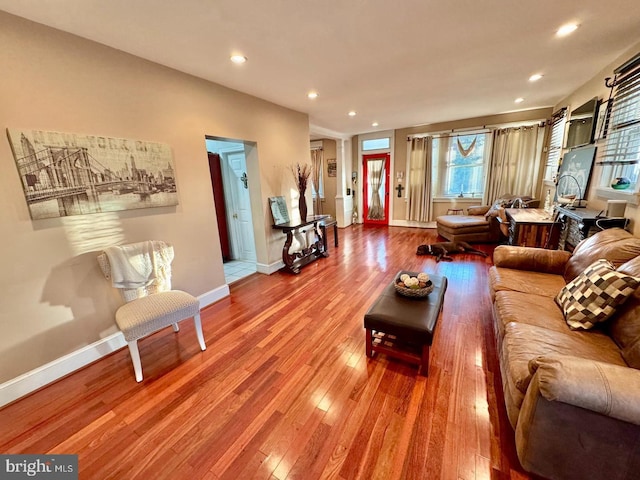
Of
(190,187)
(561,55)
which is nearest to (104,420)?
(190,187)

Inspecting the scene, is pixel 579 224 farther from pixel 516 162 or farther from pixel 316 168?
pixel 316 168

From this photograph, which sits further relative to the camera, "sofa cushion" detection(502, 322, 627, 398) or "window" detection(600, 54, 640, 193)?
"window" detection(600, 54, 640, 193)

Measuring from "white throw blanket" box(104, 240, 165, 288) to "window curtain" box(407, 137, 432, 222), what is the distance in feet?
19.2

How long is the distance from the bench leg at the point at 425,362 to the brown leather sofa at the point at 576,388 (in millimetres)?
467

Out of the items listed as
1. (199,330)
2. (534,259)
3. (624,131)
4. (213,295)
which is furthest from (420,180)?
(199,330)

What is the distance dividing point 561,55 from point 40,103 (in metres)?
4.58

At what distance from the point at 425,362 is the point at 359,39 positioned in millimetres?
2587

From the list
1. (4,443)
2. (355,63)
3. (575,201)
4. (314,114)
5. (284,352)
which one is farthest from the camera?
(314,114)

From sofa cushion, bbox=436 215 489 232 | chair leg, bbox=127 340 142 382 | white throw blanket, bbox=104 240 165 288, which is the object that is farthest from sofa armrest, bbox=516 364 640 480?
sofa cushion, bbox=436 215 489 232

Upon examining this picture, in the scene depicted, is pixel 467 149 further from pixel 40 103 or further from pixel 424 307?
pixel 40 103

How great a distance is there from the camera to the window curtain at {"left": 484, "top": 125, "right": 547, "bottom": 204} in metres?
5.06

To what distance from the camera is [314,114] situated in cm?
453

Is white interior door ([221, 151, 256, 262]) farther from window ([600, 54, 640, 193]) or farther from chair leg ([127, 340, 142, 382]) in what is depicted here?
window ([600, 54, 640, 193])

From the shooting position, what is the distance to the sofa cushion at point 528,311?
1.67 meters
